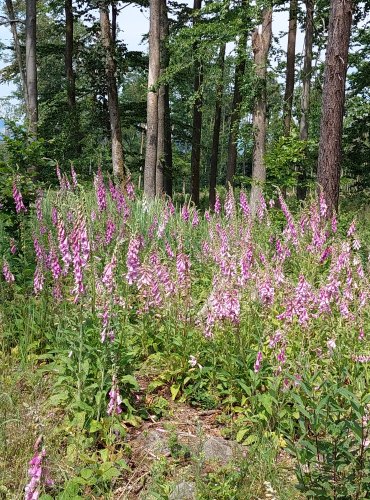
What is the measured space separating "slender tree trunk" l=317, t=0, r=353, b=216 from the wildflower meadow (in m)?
4.19

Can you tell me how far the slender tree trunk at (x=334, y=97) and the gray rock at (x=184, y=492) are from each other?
5.92 m

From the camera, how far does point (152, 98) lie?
11.6 m

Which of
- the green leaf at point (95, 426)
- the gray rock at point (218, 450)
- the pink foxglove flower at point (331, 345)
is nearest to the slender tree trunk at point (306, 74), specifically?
the pink foxglove flower at point (331, 345)

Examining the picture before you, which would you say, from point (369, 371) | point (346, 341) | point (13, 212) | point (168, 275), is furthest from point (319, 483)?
point (13, 212)

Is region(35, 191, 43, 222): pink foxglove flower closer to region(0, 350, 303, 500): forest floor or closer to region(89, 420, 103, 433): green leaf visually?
region(0, 350, 303, 500): forest floor

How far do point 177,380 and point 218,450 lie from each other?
30.8 inches

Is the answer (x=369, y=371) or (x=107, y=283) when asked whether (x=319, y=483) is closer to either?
(x=369, y=371)

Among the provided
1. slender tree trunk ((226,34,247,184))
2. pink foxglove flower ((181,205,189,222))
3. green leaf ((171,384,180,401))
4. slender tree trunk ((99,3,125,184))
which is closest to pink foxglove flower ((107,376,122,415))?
green leaf ((171,384,180,401))

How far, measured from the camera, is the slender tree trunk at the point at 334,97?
768cm

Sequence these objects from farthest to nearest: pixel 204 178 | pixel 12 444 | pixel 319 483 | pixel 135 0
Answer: pixel 204 178, pixel 135 0, pixel 12 444, pixel 319 483

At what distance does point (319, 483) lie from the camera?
2.30m

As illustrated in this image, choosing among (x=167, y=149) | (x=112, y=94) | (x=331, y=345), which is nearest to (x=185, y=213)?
(x=331, y=345)

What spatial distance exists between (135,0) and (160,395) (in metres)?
17.9

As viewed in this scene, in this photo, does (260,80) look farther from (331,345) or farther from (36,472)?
(36,472)
